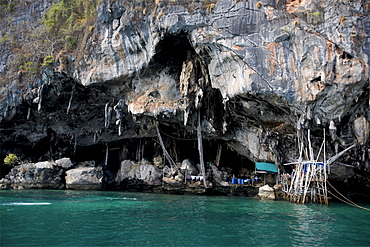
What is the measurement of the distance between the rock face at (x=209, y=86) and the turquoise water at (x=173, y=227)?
263 inches

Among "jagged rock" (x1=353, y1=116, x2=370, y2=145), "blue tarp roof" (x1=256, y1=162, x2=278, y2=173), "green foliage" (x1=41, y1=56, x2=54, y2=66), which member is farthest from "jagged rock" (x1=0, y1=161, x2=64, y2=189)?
"jagged rock" (x1=353, y1=116, x2=370, y2=145)

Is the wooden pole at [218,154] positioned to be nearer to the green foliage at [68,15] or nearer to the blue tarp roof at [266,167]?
the blue tarp roof at [266,167]

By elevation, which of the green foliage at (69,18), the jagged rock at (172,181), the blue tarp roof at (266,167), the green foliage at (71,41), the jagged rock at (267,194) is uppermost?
the green foliage at (69,18)

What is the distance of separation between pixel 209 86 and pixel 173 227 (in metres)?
13.7

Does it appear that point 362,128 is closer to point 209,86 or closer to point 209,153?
point 209,86

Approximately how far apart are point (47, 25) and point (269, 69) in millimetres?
20555

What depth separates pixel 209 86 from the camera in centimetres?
2236

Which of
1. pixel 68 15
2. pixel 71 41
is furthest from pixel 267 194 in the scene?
pixel 68 15

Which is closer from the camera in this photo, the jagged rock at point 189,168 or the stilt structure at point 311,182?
the stilt structure at point 311,182

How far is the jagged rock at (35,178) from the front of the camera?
25.8 metres

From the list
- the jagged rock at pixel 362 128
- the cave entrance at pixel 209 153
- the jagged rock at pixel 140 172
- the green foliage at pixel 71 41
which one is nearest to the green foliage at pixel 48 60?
the green foliage at pixel 71 41

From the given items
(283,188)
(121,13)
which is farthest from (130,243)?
(121,13)

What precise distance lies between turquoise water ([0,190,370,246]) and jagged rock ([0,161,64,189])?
39.7 feet

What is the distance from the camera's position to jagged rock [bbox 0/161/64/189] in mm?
25812
